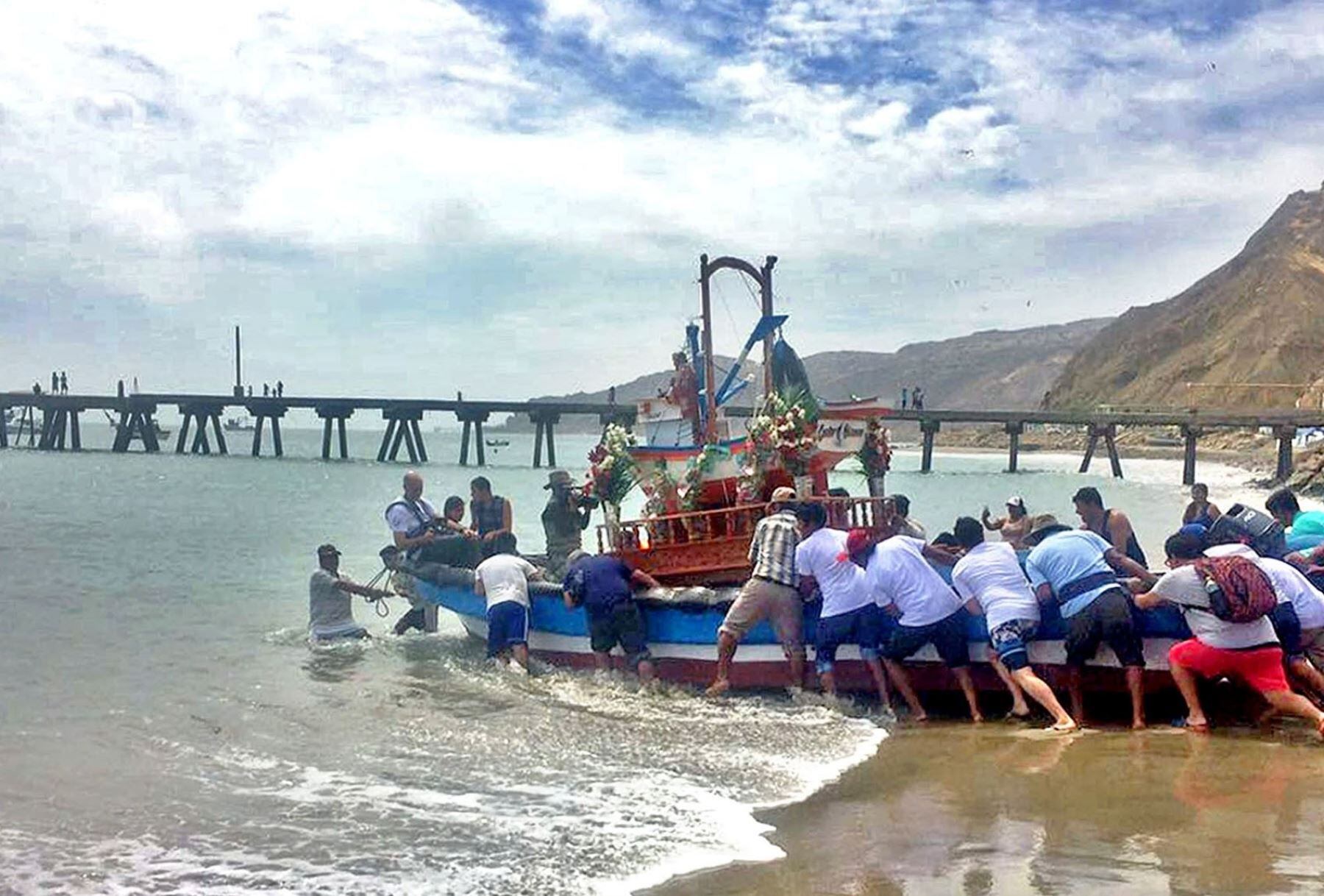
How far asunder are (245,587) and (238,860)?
16.0 m

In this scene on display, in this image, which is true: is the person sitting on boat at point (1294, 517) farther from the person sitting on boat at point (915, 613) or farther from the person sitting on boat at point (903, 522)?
the person sitting on boat at point (915, 613)

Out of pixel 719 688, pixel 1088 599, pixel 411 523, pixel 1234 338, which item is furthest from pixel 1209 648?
pixel 1234 338

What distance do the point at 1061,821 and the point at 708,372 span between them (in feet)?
25.6

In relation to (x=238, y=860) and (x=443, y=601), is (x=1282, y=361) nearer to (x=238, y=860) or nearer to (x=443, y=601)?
(x=443, y=601)

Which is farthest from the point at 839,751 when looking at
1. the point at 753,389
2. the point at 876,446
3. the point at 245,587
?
the point at 245,587

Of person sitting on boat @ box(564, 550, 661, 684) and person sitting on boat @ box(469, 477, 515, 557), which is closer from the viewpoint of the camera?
person sitting on boat @ box(564, 550, 661, 684)

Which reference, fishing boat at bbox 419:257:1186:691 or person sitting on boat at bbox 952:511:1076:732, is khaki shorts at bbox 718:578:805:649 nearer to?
fishing boat at bbox 419:257:1186:691

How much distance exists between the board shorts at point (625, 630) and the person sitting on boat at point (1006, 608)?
325cm

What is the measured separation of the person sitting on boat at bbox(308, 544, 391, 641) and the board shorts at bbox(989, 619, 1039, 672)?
741cm

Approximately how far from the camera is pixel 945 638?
1033cm

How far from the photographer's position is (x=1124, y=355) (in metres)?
126

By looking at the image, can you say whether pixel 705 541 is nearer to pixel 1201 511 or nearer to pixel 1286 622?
pixel 1286 622

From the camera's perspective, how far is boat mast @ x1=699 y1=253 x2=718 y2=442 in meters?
13.9

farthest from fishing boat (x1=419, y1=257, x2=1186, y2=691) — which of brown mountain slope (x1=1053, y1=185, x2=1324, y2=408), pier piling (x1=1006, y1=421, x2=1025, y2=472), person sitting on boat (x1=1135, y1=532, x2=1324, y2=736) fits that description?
brown mountain slope (x1=1053, y1=185, x2=1324, y2=408)
